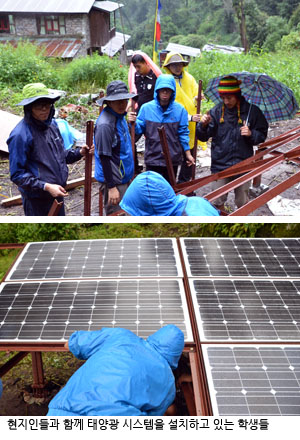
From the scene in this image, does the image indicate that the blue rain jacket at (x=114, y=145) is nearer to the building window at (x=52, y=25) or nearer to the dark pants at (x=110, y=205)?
the dark pants at (x=110, y=205)

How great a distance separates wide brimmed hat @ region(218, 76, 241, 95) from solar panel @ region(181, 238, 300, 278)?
203 centimetres

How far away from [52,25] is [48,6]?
1782 millimetres

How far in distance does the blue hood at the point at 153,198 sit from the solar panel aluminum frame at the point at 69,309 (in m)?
0.58

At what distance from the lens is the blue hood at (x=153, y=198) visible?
3314mm

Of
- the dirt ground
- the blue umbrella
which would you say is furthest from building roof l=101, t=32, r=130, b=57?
the blue umbrella

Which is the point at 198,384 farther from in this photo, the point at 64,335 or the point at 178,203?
the point at 178,203

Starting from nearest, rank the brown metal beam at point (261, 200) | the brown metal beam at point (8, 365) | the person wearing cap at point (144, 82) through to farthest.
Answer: the brown metal beam at point (261, 200) → the brown metal beam at point (8, 365) → the person wearing cap at point (144, 82)

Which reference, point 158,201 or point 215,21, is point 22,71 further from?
point 215,21

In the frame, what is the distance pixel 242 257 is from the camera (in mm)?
3416

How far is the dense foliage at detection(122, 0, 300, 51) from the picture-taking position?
3362cm

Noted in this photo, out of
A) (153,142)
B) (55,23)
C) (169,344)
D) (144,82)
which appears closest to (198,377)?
(169,344)

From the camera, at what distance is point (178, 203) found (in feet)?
11.2

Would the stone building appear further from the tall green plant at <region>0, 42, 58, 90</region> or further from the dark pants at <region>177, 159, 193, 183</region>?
the dark pants at <region>177, 159, 193, 183</region>

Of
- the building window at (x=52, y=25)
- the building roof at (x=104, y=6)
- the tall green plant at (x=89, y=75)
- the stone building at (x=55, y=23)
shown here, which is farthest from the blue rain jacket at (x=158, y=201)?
the building roof at (x=104, y=6)
